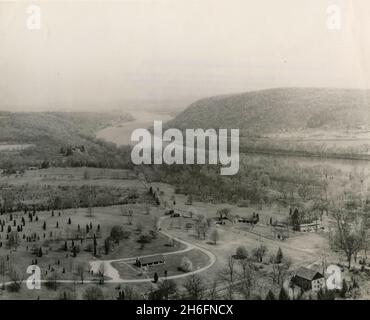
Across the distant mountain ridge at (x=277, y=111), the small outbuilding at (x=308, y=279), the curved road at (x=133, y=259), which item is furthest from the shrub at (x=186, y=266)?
the distant mountain ridge at (x=277, y=111)

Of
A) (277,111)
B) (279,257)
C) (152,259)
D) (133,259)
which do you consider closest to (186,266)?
(152,259)

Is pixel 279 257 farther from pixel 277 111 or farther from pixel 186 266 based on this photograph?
pixel 277 111

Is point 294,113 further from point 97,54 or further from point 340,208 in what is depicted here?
point 97,54

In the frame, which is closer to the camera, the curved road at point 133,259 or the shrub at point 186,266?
the curved road at point 133,259

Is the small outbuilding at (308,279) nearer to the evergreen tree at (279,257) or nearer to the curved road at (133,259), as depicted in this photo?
the evergreen tree at (279,257)

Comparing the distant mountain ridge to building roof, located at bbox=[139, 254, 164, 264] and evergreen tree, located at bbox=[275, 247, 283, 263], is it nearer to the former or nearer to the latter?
evergreen tree, located at bbox=[275, 247, 283, 263]

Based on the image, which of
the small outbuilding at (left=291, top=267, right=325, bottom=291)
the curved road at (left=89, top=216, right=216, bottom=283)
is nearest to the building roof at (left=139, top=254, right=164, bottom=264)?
the curved road at (left=89, top=216, right=216, bottom=283)
